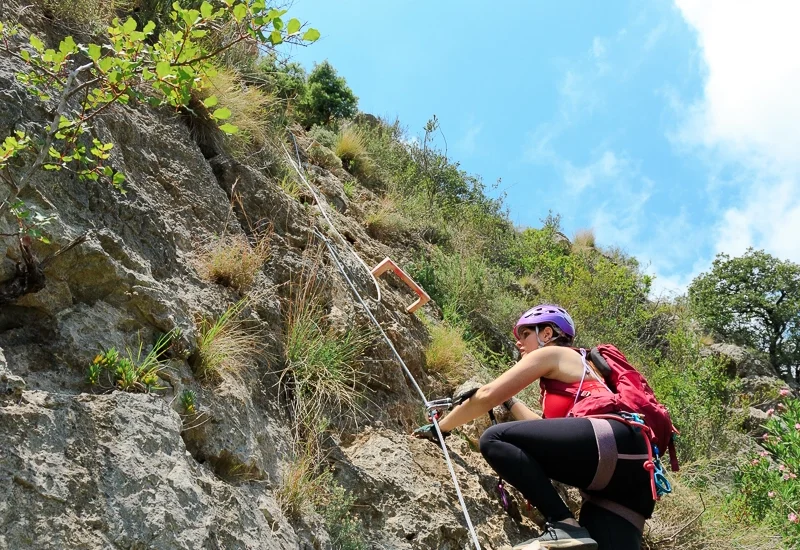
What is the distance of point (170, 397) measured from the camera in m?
3.37

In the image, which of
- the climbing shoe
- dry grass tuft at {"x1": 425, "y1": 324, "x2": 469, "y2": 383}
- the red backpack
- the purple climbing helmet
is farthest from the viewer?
dry grass tuft at {"x1": 425, "y1": 324, "x2": 469, "y2": 383}

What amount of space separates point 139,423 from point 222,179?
9.53 ft

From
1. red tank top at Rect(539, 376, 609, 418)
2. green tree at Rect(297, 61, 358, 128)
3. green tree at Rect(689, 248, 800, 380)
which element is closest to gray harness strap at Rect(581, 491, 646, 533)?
red tank top at Rect(539, 376, 609, 418)

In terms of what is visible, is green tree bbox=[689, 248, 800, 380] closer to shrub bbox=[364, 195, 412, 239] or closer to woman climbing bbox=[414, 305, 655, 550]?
shrub bbox=[364, 195, 412, 239]

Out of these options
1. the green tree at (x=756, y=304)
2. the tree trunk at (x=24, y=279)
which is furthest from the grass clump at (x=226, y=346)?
the green tree at (x=756, y=304)

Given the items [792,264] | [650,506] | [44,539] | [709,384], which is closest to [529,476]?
[650,506]

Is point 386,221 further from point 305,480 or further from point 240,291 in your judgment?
point 305,480

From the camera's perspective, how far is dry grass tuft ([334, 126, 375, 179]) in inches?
375

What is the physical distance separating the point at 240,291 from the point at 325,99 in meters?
6.47

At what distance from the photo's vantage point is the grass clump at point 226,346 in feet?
12.3

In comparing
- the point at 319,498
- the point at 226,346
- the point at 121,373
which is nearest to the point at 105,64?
the point at 121,373

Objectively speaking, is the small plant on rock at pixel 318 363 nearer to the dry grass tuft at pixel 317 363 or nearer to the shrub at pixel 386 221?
the dry grass tuft at pixel 317 363

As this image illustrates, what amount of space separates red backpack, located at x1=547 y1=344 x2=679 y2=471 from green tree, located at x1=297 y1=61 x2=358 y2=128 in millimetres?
7267

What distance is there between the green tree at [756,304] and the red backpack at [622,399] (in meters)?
17.6
